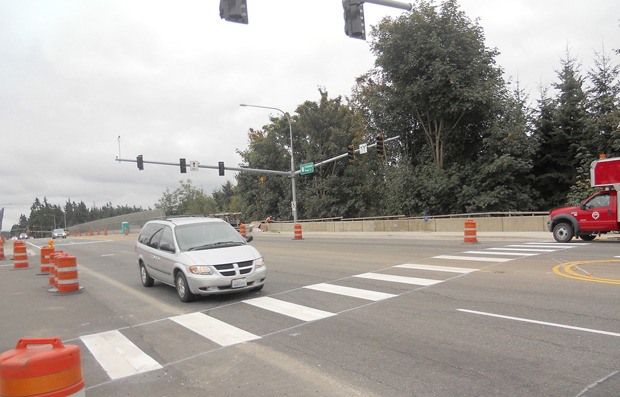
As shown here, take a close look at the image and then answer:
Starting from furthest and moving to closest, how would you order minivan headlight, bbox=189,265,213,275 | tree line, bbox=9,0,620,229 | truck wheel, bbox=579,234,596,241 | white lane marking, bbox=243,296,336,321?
tree line, bbox=9,0,620,229 < truck wheel, bbox=579,234,596,241 < minivan headlight, bbox=189,265,213,275 < white lane marking, bbox=243,296,336,321

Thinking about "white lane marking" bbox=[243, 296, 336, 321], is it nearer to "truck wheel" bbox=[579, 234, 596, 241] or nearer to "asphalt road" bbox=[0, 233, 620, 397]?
"asphalt road" bbox=[0, 233, 620, 397]

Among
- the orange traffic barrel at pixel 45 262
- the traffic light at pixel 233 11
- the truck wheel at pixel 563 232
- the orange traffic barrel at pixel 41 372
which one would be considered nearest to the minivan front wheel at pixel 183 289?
the orange traffic barrel at pixel 41 372

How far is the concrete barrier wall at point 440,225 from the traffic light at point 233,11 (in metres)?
18.8

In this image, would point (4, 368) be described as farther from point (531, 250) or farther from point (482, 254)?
point (531, 250)

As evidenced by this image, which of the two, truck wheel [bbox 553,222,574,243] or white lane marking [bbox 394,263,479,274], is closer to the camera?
white lane marking [bbox 394,263,479,274]

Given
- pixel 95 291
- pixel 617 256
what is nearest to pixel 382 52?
pixel 617 256

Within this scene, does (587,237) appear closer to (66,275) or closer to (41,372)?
(66,275)

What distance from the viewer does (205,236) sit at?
952cm

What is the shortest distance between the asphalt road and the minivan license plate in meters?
0.36

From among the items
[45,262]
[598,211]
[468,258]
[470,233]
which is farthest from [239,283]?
[598,211]

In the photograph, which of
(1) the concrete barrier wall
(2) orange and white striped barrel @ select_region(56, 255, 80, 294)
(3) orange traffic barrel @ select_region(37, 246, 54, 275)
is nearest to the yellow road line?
(2) orange and white striped barrel @ select_region(56, 255, 80, 294)

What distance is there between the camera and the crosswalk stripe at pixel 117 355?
17.0 ft

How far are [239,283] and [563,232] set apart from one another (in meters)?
13.5

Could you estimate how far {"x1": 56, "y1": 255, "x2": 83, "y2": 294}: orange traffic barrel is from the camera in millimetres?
10812
